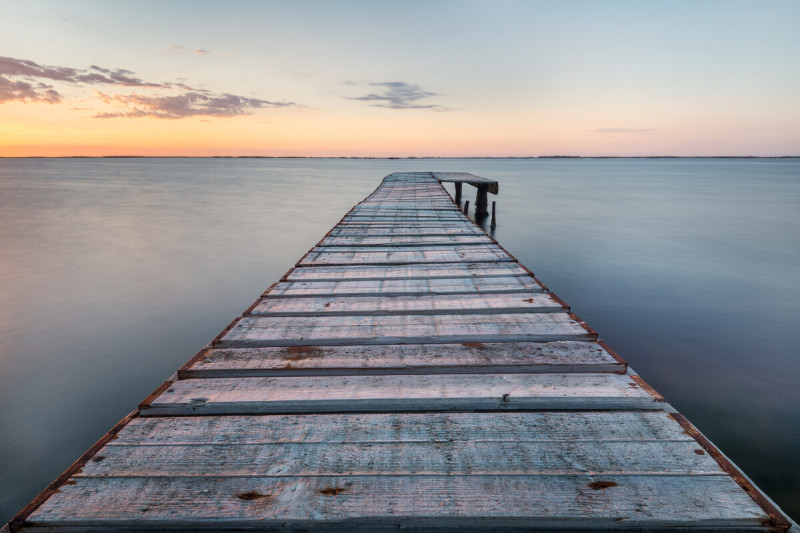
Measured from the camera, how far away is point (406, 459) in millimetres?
2051

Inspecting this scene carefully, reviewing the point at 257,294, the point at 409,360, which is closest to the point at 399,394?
the point at 409,360

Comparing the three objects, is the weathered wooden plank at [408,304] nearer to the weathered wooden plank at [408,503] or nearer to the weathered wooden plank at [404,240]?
the weathered wooden plank at [408,503]

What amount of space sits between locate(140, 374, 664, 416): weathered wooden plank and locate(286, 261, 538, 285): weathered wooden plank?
2.67 meters

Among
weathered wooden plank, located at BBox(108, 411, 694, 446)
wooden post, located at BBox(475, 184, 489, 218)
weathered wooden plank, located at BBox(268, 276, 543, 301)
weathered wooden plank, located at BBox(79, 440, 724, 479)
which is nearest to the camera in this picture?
weathered wooden plank, located at BBox(79, 440, 724, 479)

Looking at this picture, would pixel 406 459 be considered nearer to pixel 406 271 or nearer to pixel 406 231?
pixel 406 271

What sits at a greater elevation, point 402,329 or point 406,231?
point 406,231

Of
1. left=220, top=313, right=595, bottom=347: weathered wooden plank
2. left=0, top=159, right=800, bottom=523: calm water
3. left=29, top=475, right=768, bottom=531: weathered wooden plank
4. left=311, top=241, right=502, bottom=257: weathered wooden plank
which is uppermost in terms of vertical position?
left=311, top=241, right=502, bottom=257: weathered wooden plank

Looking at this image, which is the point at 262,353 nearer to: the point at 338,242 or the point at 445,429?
the point at 445,429

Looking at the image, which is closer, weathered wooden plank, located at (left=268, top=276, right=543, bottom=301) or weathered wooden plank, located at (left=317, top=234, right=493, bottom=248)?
weathered wooden plank, located at (left=268, top=276, right=543, bottom=301)

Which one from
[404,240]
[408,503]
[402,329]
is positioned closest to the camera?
[408,503]

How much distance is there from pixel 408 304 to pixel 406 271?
1.46 meters

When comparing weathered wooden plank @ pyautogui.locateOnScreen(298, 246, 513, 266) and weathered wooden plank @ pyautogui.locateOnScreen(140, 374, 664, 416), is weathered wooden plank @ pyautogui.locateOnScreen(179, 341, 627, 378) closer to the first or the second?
weathered wooden plank @ pyautogui.locateOnScreen(140, 374, 664, 416)

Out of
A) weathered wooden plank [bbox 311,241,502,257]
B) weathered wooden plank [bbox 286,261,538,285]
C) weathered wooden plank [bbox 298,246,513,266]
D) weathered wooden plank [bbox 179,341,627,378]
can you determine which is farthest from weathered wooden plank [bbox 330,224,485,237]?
weathered wooden plank [bbox 179,341,627,378]

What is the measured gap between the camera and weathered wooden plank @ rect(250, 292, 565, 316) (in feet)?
13.5
